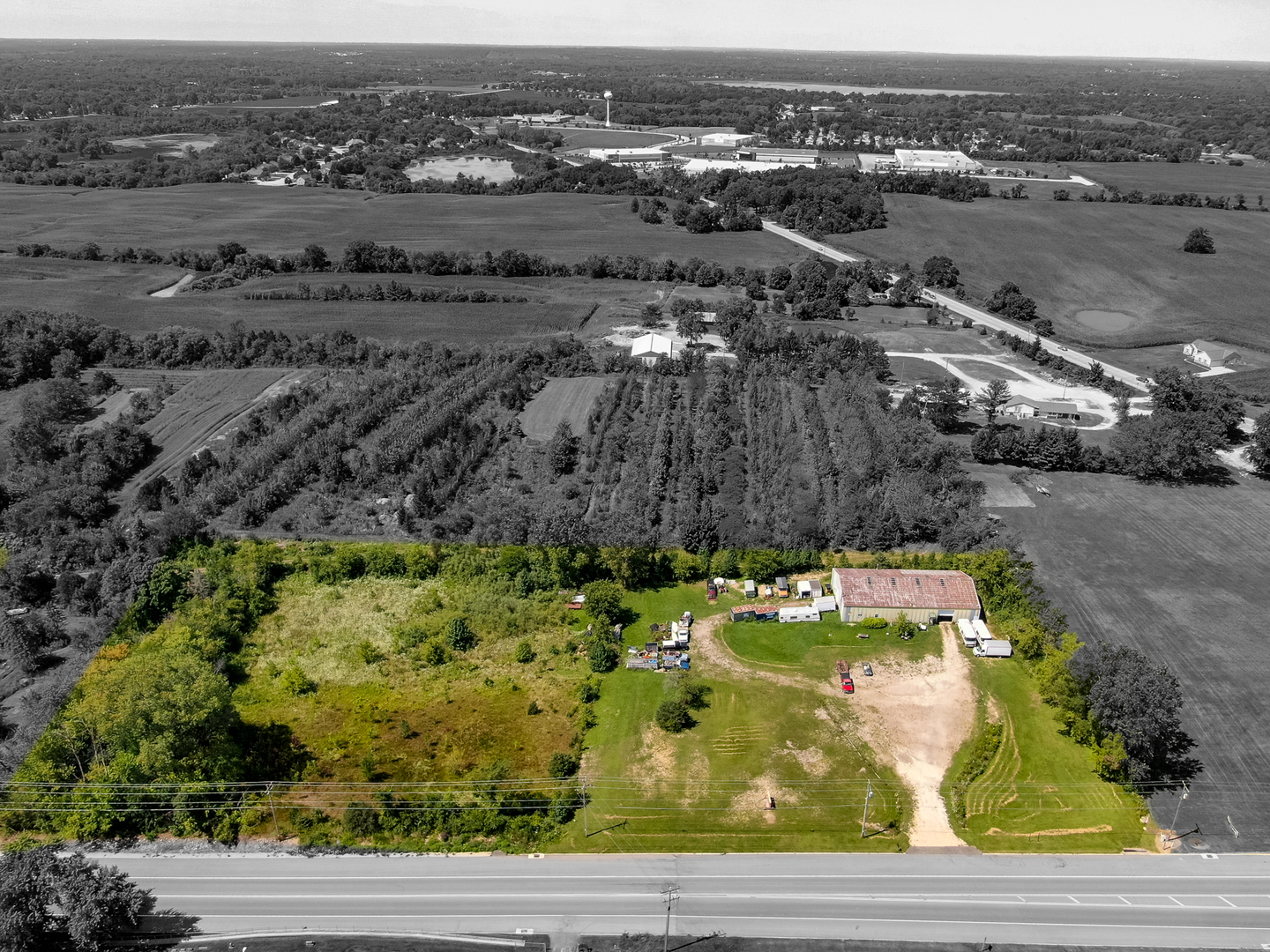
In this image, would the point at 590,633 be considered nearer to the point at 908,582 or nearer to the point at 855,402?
the point at 908,582

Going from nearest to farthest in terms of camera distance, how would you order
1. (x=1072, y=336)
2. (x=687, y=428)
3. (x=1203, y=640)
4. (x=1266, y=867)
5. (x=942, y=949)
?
(x=942, y=949) → (x=1266, y=867) → (x=1203, y=640) → (x=687, y=428) → (x=1072, y=336)

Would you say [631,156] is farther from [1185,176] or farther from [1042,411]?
[1042,411]

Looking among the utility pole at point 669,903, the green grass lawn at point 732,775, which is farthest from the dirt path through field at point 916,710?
the utility pole at point 669,903

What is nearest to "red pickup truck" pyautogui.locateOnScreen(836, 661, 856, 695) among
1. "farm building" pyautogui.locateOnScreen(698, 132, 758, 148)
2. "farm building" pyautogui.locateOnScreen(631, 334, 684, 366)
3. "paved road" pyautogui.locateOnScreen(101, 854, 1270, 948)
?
"paved road" pyautogui.locateOnScreen(101, 854, 1270, 948)

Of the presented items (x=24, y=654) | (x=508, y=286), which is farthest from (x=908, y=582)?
(x=508, y=286)

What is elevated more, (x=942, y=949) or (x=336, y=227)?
(x=336, y=227)

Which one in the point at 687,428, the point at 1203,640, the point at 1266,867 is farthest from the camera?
the point at 687,428

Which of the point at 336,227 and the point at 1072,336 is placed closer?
the point at 1072,336
